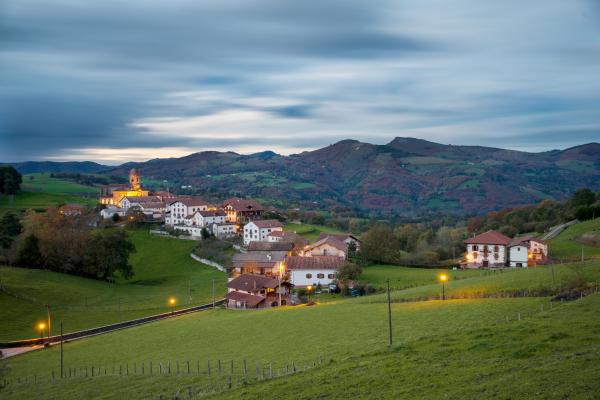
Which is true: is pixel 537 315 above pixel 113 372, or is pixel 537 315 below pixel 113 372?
above

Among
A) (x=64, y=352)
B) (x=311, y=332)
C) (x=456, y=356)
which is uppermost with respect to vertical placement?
(x=456, y=356)

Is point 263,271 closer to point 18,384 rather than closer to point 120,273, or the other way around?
point 120,273

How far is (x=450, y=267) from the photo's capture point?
75.4 m

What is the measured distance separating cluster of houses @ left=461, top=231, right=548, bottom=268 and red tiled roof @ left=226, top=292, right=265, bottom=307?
3321 cm

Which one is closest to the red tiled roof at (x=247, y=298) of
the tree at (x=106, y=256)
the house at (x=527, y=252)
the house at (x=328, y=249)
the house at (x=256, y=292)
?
the house at (x=256, y=292)

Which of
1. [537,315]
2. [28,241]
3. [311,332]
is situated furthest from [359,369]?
[28,241]

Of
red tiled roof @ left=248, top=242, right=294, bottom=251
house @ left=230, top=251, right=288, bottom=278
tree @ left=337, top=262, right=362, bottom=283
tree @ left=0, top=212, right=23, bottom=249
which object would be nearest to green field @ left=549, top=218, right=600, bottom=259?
tree @ left=337, top=262, right=362, bottom=283

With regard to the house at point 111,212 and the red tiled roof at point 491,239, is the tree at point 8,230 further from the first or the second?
the red tiled roof at point 491,239

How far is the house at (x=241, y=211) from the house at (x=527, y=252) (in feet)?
220

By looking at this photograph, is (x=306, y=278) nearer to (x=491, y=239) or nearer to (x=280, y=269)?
(x=280, y=269)

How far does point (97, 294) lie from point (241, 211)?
58485mm

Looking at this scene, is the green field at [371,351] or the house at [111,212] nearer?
the green field at [371,351]

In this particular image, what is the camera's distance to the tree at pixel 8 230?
8619cm

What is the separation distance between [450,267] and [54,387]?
186ft
